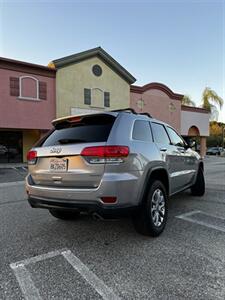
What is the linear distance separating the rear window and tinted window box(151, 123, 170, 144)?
113 centimetres

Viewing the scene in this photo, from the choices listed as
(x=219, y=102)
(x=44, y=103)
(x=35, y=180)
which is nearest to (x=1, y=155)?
(x=44, y=103)

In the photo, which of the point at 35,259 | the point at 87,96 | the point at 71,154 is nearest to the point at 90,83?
the point at 87,96

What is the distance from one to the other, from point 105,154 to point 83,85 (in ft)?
54.5

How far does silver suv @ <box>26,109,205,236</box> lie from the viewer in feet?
10.1

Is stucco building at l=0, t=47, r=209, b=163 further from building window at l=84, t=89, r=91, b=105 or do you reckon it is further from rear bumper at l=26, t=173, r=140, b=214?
rear bumper at l=26, t=173, r=140, b=214

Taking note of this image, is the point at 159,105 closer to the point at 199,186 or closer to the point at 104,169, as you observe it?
Result: the point at 199,186

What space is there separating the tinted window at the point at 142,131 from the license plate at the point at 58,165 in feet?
3.43

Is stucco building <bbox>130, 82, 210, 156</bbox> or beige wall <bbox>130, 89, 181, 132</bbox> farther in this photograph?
stucco building <bbox>130, 82, 210, 156</bbox>

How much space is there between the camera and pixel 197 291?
2441mm

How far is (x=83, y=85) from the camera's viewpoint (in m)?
18.7

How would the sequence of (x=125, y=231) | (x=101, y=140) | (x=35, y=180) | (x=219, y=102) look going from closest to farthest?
(x=101, y=140), (x=35, y=180), (x=125, y=231), (x=219, y=102)

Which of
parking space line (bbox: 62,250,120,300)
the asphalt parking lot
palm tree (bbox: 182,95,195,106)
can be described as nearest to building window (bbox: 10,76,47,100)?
the asphalt parking lot

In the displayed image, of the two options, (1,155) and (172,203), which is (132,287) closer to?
(172,203)

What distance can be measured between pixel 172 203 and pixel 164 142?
201 centimetres
